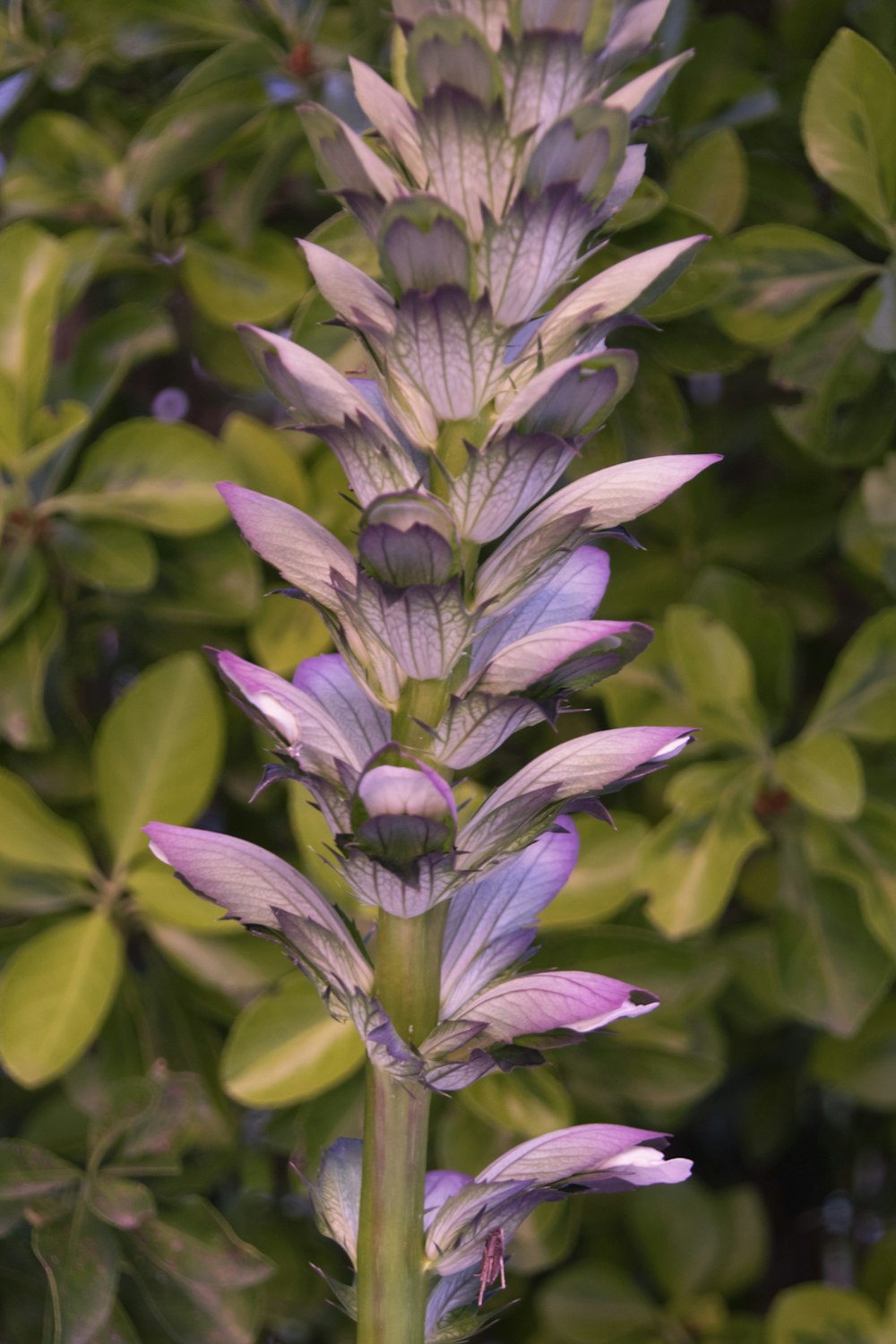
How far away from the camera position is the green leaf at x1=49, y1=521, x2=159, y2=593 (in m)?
0.77

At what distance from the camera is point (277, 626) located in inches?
31.6

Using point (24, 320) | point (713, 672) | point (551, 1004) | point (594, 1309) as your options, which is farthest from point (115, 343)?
point (594, 1309)

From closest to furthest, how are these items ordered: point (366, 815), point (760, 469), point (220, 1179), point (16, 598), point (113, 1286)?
point (366, 815)
point (113, 1286)
point (16, 598)
point (220, 1179)
point (760, 469)

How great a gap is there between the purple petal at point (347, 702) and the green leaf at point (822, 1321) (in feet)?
2.22

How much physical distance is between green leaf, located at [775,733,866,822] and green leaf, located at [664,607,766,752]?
0.03m

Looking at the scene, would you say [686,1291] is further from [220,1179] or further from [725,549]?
[725,549]

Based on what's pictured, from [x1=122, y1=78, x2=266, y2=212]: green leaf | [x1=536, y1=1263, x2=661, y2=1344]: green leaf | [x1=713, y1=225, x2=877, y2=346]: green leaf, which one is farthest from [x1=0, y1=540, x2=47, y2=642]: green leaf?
[x1=536, y1=1263, x2=661, y2=1344]: green leaf

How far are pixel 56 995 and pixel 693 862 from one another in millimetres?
379

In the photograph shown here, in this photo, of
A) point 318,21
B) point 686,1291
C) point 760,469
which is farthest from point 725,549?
point 686,1291

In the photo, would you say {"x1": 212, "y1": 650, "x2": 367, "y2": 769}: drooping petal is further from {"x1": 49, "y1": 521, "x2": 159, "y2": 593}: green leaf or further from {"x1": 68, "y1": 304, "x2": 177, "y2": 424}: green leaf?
{"x1": 68, "y1": 304, "x2": 177, "y2": 424}: green leaf

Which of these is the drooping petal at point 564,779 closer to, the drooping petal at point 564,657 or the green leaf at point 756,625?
the drooping petal at point 564,657

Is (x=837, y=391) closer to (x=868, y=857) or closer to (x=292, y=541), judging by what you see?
(x=868, y=857)

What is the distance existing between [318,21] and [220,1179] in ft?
2.58

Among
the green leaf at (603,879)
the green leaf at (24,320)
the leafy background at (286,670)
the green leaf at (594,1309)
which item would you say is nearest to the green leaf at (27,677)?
the leafy background at (286,670)
